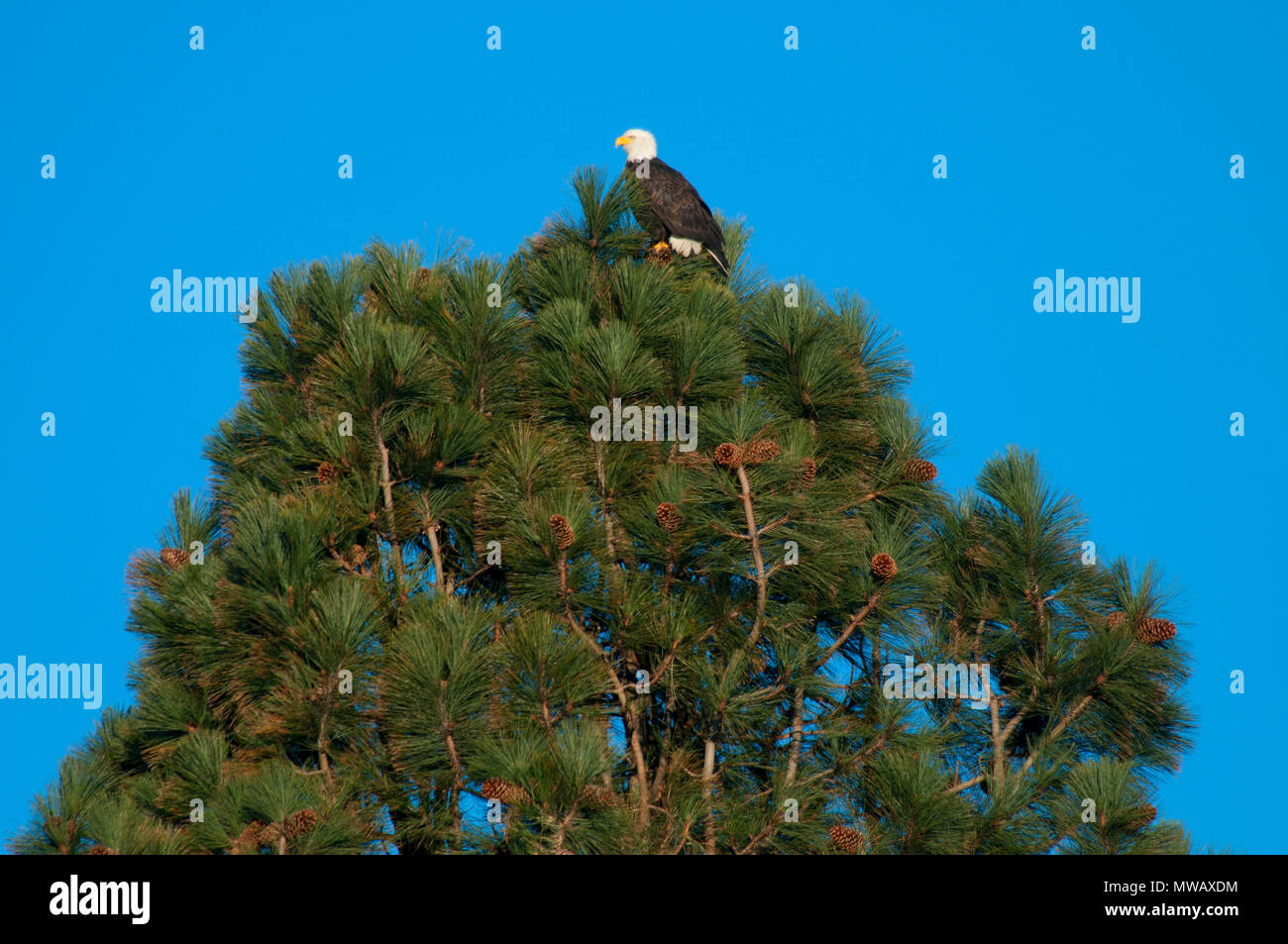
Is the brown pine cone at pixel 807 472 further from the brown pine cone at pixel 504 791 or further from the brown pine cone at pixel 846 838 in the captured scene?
the brown pine cone at pixel 504 791

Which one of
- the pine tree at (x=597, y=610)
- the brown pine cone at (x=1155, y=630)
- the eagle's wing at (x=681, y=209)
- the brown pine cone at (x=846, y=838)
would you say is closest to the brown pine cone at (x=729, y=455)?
the pine tree at (x=597, y=610)

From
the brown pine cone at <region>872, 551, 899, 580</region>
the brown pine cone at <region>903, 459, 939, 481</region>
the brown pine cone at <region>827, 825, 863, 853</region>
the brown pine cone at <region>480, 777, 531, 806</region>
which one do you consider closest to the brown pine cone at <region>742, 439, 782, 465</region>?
the brown pine cone at <region>872, 551, 899, 580</region>

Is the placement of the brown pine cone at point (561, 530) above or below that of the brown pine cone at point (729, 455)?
below

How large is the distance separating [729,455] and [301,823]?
385cm

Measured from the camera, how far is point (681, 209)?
1508cm

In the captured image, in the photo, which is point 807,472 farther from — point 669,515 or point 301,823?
point 301,823

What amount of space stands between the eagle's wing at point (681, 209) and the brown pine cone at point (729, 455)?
427 centimetres

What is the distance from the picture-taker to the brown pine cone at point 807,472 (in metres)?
11.5

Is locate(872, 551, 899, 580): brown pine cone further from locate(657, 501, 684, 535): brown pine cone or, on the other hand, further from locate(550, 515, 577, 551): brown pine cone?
locate(550, 515, 577, 551): brown pine cone

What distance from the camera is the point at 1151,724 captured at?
484 inches

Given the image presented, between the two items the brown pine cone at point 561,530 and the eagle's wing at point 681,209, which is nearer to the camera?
the brown pine cone at point 561,530

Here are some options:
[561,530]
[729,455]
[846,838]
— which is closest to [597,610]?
[561,530]
